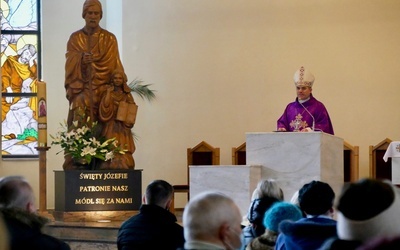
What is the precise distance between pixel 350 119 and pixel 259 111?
1471 millimetres

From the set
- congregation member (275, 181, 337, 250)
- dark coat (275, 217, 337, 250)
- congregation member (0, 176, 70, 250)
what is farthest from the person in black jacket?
dark coat (275, 217, 337, 250)

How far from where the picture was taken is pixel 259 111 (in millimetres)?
13969

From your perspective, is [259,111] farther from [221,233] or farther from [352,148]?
[221,233]

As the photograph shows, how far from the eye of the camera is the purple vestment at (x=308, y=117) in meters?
10.3

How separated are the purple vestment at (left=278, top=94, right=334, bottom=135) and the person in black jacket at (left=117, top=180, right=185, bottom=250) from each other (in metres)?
5.71

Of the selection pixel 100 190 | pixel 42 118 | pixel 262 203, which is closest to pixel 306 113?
pixel 100 190

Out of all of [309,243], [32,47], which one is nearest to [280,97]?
[32,47]

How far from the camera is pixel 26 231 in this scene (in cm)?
342

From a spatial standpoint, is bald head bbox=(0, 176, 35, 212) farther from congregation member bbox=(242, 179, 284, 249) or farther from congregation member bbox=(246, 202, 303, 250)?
congregation member bbox=(242, 179, 284, 249)

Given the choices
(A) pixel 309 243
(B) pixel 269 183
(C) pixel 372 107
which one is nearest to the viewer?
(A) pixel 309 243

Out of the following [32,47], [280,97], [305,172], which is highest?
[32,47]

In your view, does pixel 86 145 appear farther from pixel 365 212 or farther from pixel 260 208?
pixel 365 212

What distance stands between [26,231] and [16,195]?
0.25 m

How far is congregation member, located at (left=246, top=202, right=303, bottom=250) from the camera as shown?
13.3ft
